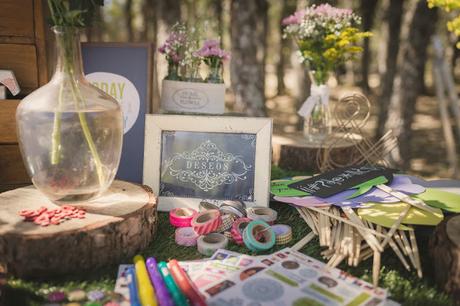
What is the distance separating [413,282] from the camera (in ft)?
4.91

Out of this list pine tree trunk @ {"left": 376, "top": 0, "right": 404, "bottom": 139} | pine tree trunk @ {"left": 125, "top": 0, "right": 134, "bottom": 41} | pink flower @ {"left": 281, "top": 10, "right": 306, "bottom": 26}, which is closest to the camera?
pink flower @ {"left": 281, "top": 10, "right": 306, "bottom": 26}

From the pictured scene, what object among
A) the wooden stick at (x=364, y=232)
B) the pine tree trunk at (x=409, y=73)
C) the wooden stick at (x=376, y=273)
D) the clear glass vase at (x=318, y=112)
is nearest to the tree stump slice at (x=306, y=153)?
the clear glass vase at (x=318, y=112)

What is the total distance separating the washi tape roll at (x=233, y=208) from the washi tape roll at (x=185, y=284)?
45 centimetres

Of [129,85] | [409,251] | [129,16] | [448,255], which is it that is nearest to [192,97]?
[129,85]

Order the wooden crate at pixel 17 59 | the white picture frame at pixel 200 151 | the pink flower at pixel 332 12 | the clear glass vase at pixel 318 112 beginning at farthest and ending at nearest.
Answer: the clear glass vase at pixel 318 112 < the pink flower at pixel 332 12 < the wooden crate at pixel 17 59 < the white picture frame at pixel 200 151

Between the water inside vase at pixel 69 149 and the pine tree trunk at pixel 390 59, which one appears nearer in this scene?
the water inside vase at pixel 69 149

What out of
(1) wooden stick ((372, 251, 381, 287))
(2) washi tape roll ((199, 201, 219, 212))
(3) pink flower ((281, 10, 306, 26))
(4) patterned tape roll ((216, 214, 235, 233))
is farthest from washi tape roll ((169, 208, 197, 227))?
(3) pink flower ((281, 10, 306, 26))

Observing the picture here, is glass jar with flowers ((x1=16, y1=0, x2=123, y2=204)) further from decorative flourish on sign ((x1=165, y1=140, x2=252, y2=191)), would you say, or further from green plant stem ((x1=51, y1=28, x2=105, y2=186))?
decorative flourish on sign ((x1=165, y1=140, x2=252, y2=191))

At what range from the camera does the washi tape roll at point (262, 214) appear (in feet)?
6.16

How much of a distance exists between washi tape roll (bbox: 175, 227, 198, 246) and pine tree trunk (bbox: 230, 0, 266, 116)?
3.08 metres

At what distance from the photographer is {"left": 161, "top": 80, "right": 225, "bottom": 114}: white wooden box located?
2.37 metres

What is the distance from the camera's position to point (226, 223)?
1839 mm

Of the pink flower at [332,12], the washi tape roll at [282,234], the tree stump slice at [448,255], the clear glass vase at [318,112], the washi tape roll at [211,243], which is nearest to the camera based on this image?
the tree stump slice at [448,255]

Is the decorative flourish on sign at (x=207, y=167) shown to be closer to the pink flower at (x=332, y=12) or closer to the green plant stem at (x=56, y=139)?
the green plant stem at (x=56, y=139)
